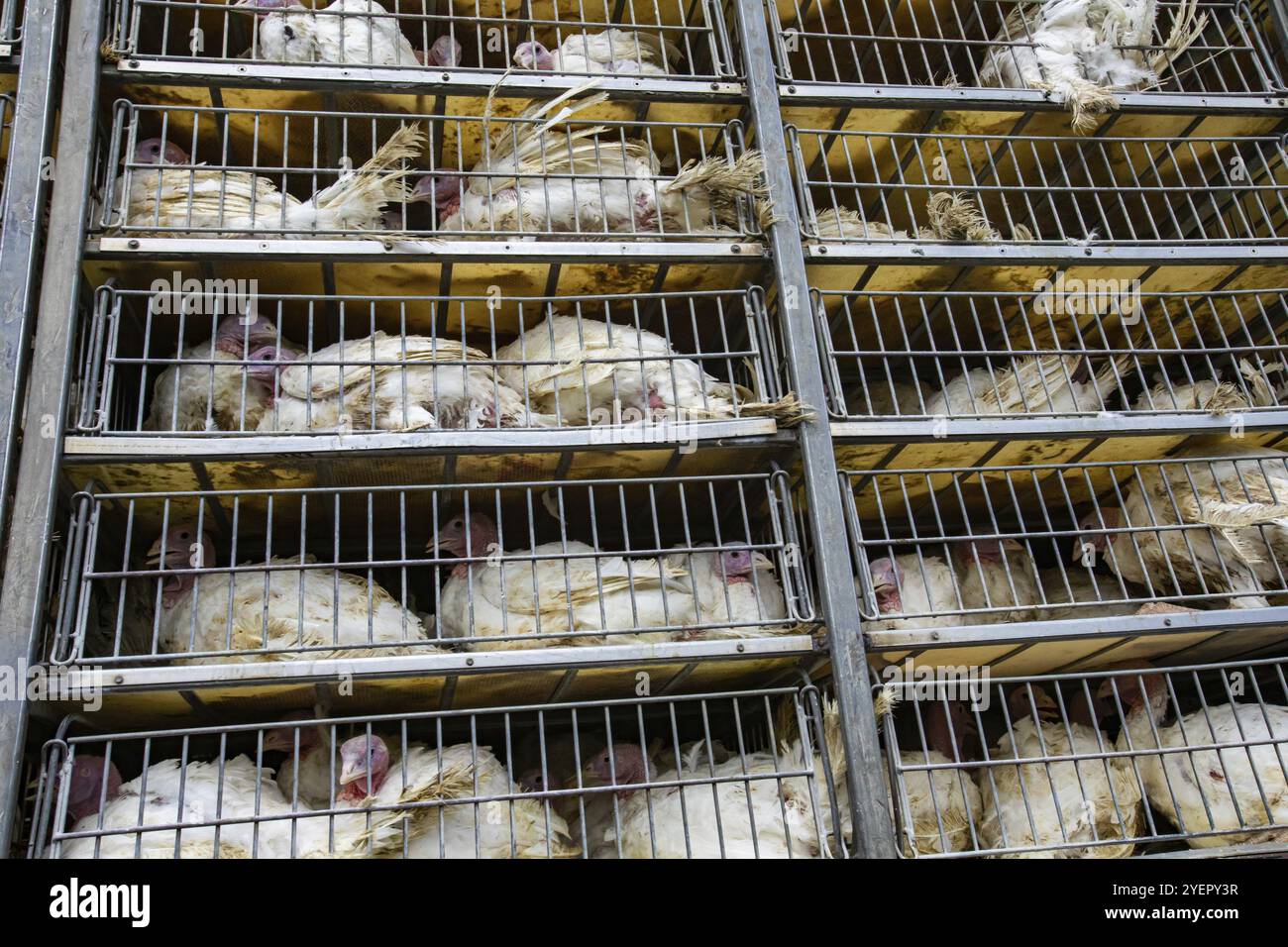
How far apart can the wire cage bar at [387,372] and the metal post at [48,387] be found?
0.27 ft

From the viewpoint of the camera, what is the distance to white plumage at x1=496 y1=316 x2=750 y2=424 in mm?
2973

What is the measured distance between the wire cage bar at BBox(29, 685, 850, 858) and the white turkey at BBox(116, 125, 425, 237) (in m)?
1.41

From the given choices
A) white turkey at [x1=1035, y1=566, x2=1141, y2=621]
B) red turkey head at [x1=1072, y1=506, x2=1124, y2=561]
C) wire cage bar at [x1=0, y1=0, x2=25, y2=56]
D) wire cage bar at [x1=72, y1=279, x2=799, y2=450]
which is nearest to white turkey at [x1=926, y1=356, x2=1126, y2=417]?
red turkey head at [x1=1072, y1=506, x2=1124, y2=561]

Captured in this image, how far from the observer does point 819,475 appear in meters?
2.86

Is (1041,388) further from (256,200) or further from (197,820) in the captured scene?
(197,820)

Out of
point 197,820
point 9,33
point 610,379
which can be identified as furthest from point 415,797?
point 9,33

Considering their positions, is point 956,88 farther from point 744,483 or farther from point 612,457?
point 612,457

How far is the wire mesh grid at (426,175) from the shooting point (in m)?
2.93

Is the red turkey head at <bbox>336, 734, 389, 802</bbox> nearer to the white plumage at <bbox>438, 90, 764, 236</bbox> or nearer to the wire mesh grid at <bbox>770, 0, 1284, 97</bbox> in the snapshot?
the white plumage at <bbox>438, 90, 764, 236</bbox>

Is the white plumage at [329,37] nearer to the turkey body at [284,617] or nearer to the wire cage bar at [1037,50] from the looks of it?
the wire cage bar at [1037,50]

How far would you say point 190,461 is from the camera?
2.67 metres

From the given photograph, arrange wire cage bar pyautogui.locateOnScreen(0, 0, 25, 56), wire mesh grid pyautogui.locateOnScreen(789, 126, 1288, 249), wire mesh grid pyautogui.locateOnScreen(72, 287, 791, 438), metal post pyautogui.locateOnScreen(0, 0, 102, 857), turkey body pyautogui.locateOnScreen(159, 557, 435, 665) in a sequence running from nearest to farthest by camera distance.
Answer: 1. metal post pyautogui.locateOnScreen(0, 0, 102, 857)
2. turkey body pyautogui.locateOnScreen(159, 557, 435, 665)
3. wire mesh grid pyautogui.locateOnScreen(72, 287, 791, 438)
4. wire cage bar pyautogui.locateOnScreen(0, 0, 25, 56)
5. wire mesh grid pyautogui.locateOnScreen(789, 126, 1288, 249)

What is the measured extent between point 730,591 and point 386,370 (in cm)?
118
